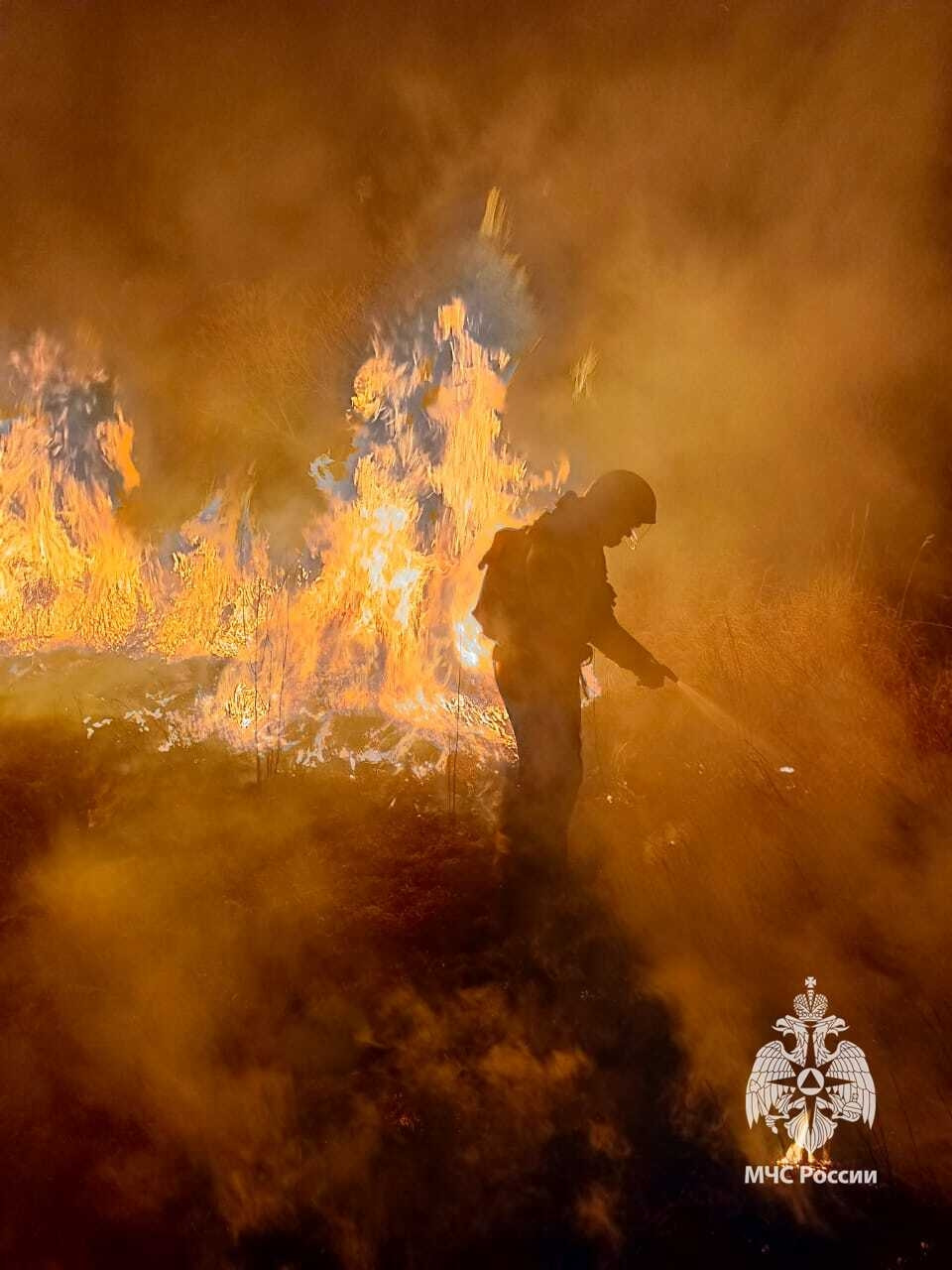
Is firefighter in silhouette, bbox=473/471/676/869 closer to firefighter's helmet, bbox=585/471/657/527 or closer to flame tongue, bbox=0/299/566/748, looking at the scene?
firefighter's helmet, bbox=585/471/657/527

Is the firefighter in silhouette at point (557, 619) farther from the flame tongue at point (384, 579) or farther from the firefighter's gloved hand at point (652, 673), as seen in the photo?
the flame tongue at point (384, 579)

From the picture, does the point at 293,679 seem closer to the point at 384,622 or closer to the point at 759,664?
the point at 384,622

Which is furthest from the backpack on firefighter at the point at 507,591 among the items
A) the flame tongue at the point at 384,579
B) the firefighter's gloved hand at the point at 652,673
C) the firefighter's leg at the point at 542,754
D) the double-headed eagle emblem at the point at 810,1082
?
the double-headed eagle emblem at the point at 810,1082

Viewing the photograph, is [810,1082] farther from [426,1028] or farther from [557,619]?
[557,619]

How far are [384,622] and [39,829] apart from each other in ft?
8.71

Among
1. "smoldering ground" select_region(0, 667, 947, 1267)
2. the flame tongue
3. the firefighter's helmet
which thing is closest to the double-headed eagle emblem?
"smoldering ground" select_region(0, 667, 947, 1267)

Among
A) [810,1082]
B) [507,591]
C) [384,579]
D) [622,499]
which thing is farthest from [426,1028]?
[384,579]

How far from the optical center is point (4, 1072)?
10.8ft

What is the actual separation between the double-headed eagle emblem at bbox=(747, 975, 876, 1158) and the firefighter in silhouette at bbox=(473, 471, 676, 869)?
57.9 inches

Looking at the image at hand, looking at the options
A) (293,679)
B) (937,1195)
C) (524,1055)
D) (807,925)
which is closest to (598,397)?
(293,679)

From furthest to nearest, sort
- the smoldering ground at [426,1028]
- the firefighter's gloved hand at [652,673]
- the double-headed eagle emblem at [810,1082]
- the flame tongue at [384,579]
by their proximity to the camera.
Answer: the flame tongue at [384,579] < the firefighter's gloved hand at [652,673] < the double-headed eagle emblem at [810,1082] < the smoldering ground at [426,1028]

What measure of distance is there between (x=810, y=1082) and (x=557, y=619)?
7.67 feet

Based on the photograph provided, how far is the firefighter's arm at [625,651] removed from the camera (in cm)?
392

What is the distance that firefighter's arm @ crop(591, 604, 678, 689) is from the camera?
12.9 feet
